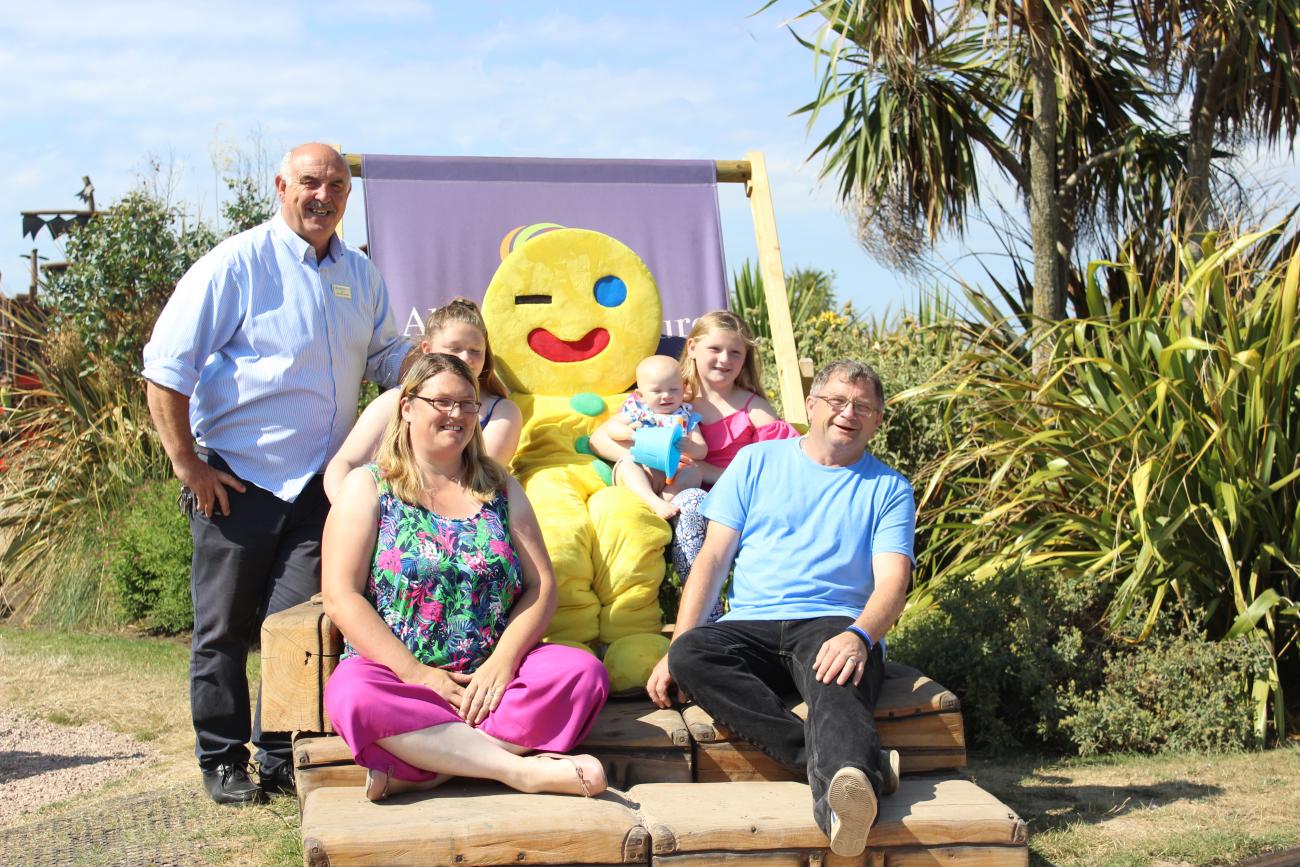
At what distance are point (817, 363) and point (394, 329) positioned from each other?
439cm

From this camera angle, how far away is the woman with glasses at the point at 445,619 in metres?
3.09

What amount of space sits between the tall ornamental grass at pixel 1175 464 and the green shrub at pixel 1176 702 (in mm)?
72

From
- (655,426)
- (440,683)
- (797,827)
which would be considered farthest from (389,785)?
(655,426)

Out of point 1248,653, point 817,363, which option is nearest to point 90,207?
point 817,363

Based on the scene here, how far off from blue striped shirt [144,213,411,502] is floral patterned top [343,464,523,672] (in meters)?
0.67

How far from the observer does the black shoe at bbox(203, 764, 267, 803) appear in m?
3.94

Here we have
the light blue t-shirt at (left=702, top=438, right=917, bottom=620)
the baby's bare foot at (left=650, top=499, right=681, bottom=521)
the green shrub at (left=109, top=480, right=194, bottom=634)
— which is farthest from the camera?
the green shrub at (left=109, top=480, right=194, bottom=634)

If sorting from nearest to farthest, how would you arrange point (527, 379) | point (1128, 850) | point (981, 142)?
point (1128, 850) < point (527, 379) < point (981, 142)

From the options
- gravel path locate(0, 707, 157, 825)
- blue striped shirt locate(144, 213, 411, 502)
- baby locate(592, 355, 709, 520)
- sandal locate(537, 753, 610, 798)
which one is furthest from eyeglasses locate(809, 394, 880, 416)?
gravel path locate(0, 707, 157, 825)

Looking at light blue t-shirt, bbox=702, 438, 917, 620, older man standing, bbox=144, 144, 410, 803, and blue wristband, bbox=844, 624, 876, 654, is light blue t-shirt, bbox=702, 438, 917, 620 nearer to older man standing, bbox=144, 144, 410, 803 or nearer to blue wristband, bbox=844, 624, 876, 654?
blue wristband, bbox=844, 624, 876, 654

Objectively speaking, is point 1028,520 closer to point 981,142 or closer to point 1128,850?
point 1128,850

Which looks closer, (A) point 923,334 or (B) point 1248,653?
(B) point 1248,653

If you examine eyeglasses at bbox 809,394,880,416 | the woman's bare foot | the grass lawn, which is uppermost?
eyeglasses at bbox 809,394,880,416

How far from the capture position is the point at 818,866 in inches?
118
